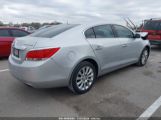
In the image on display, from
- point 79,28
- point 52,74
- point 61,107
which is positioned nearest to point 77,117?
point 61,107

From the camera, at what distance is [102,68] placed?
13.8 ft

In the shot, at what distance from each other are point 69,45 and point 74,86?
2.84 ft

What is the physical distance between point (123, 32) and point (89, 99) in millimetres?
2418

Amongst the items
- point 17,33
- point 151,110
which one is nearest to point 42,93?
point 151,110

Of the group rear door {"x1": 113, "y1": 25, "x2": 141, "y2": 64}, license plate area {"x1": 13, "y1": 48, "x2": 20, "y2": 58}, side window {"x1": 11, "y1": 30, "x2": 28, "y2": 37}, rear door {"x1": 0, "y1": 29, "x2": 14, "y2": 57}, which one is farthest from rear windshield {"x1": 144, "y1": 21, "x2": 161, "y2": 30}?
license plate area {"x1": 13, "y1": 48, "x2": 20, "y2": 58}

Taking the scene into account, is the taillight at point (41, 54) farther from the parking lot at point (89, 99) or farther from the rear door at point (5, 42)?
the rear door at point (5, 42)

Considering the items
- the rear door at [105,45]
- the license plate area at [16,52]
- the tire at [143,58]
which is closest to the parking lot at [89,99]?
the rear door at [105,45]

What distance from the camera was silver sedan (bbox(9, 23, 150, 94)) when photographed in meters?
3.17

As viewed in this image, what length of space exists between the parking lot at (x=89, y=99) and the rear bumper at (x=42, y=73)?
0.44 m

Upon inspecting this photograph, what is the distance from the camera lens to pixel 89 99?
3.57 metres

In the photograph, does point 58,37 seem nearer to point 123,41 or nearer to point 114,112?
point 114,112

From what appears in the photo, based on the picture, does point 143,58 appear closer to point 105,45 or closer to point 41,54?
point 105,45

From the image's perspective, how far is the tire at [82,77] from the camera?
141 inches

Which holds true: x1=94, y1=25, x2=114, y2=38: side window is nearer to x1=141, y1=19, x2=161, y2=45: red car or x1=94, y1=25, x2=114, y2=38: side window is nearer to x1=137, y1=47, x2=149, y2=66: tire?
x1=137, y1=47, x2=149, y2=66: tire
